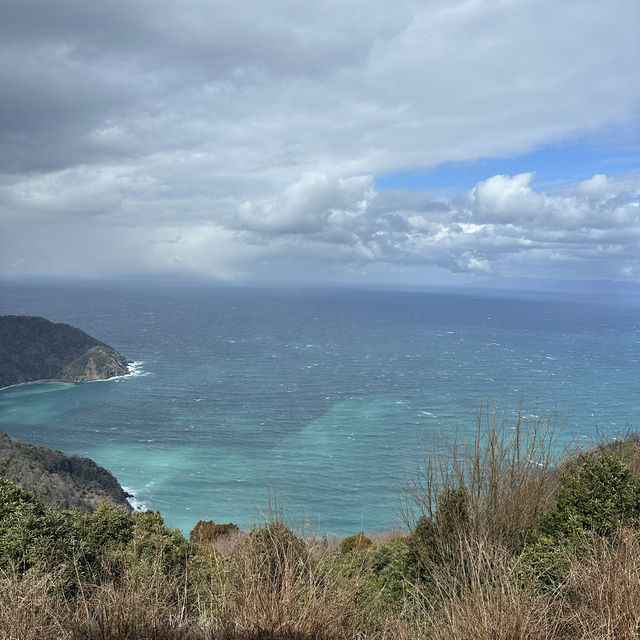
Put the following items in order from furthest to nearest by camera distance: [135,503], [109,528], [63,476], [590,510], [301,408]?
[301,408], [63,476], [135,503], [109,528], [590,510]

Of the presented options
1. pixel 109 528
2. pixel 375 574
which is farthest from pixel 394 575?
pixel 109 528

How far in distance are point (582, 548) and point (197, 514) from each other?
40.3 meters

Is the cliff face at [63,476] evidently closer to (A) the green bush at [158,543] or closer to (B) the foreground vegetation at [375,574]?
(A) the green bush at [158,543]

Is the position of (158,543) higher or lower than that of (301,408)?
higher

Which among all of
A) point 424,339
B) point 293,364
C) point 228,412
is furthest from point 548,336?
point 228,412

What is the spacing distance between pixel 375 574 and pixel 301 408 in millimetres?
58825

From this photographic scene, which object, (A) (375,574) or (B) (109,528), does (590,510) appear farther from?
(B) (109,528)

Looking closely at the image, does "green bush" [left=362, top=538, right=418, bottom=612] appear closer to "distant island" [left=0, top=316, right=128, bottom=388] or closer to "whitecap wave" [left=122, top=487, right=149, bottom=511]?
"whitecap wave" [left=122, top=487, right=149, bottom=511]

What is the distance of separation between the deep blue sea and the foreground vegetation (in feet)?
27.4

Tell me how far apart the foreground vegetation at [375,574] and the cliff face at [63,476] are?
33.5 meters

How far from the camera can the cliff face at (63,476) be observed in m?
41.8

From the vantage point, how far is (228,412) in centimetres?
7162

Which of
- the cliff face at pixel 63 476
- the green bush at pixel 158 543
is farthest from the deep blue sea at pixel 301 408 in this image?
the green bush at pixel 158 543

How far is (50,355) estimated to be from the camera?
10412 centimetres
